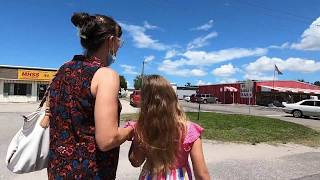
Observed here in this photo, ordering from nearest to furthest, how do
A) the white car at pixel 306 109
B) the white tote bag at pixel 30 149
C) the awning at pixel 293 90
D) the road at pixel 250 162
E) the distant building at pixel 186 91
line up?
the white tote bag at pixel 30 149, the road at pixel 250 162, the white car at pixel 306 109, the awning at pixel 293 90, the distant building at pixel 186 91

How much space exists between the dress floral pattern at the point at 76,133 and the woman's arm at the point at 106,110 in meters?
0.08

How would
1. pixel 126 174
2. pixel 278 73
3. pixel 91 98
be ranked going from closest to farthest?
1. pixel 91 98
2. pixel 126 174
3. pixel 278 73

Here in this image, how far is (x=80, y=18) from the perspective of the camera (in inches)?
102

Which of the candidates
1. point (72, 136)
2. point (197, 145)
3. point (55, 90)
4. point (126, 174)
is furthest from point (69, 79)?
point (126, 174)

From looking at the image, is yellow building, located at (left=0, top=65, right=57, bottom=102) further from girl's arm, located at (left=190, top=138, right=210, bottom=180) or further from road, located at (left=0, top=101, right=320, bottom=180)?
girl's arm, located at (left=190, top=138, right=210, bottom=180)

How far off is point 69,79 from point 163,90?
60cm

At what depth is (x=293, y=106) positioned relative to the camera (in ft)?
112

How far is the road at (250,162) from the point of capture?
7.91m

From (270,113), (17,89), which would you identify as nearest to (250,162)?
(270,113)

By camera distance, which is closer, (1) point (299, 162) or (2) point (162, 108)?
(2) point (162, 108)

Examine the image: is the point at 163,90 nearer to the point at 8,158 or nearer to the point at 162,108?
the point at 162,108

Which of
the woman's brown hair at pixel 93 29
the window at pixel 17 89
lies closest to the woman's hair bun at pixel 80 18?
the woman's brown hair at pixel 93 29

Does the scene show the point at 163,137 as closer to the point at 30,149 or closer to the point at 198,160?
the point at 198,160

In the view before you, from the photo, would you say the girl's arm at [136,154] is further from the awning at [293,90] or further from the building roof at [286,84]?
the building roof at [286,84]
